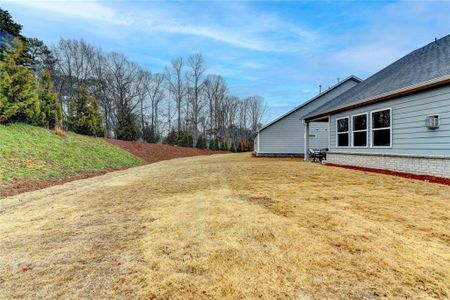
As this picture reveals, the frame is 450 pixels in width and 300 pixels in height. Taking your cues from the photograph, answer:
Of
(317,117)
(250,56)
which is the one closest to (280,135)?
(317,117)

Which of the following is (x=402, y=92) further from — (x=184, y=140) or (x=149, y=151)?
(x=184, y=140)

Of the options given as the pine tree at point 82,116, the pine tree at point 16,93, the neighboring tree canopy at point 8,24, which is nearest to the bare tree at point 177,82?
the neighboring tree canopy at point 8,24

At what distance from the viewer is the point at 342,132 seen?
38.4 feet

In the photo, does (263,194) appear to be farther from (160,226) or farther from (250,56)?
(250,56)

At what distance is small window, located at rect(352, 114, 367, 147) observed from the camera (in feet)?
33.4

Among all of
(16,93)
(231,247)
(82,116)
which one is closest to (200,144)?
(82,116)

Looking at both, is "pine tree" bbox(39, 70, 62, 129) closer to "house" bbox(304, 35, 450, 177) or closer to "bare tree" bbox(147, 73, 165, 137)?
"house" bbox(304, 35, 450, 177)

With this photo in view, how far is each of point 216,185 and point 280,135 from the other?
13.6m

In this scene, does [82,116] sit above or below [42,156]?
above

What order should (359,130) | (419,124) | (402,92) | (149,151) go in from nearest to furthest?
1. (419,124)
2. (402,92)
3. (359,130)
4. (149,151)

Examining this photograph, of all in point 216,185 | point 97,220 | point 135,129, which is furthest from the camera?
point 135,129

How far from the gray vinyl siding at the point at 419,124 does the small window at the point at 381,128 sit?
0.20 meters

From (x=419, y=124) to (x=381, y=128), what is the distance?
67.4 inches

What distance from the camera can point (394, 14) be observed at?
1322cm
